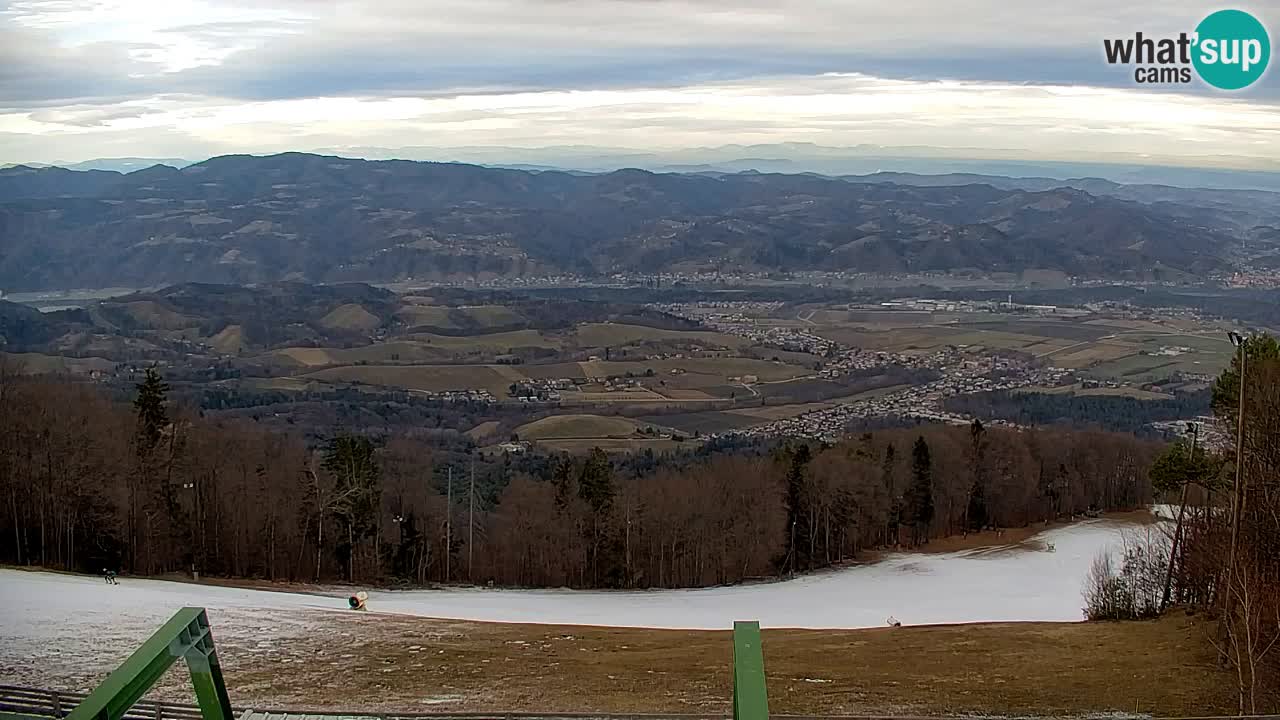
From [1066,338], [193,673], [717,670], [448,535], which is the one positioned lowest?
[1066,338]

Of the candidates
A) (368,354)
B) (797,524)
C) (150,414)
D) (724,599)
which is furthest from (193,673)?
(368,354)

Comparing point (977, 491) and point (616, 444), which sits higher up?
point (977, 491)

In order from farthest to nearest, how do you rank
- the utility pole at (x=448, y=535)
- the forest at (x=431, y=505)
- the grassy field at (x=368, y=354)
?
the grassy field at (x=368, y=354) → the utility pole at (x=448, y=535) → the forest at (x=431, y=505)

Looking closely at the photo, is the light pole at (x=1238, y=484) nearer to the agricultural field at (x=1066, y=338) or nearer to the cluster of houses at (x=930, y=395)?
the cluster of houses at (x=930, y=395)

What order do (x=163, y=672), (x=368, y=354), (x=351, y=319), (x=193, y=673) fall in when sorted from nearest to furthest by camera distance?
(x=163, y=672) < (x=193, y=673) < (x=368, y=354) < (x=351, y=319)

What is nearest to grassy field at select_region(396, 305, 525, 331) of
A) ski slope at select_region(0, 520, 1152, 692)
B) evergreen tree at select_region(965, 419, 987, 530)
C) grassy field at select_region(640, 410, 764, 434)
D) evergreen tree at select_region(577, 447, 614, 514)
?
grassy field at select_region(640, 410, 764, 434)

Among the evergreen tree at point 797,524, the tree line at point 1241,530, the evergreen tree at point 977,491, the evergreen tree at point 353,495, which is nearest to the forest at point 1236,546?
the tree line at point 1241,530

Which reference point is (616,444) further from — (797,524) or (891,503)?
(797,524)
